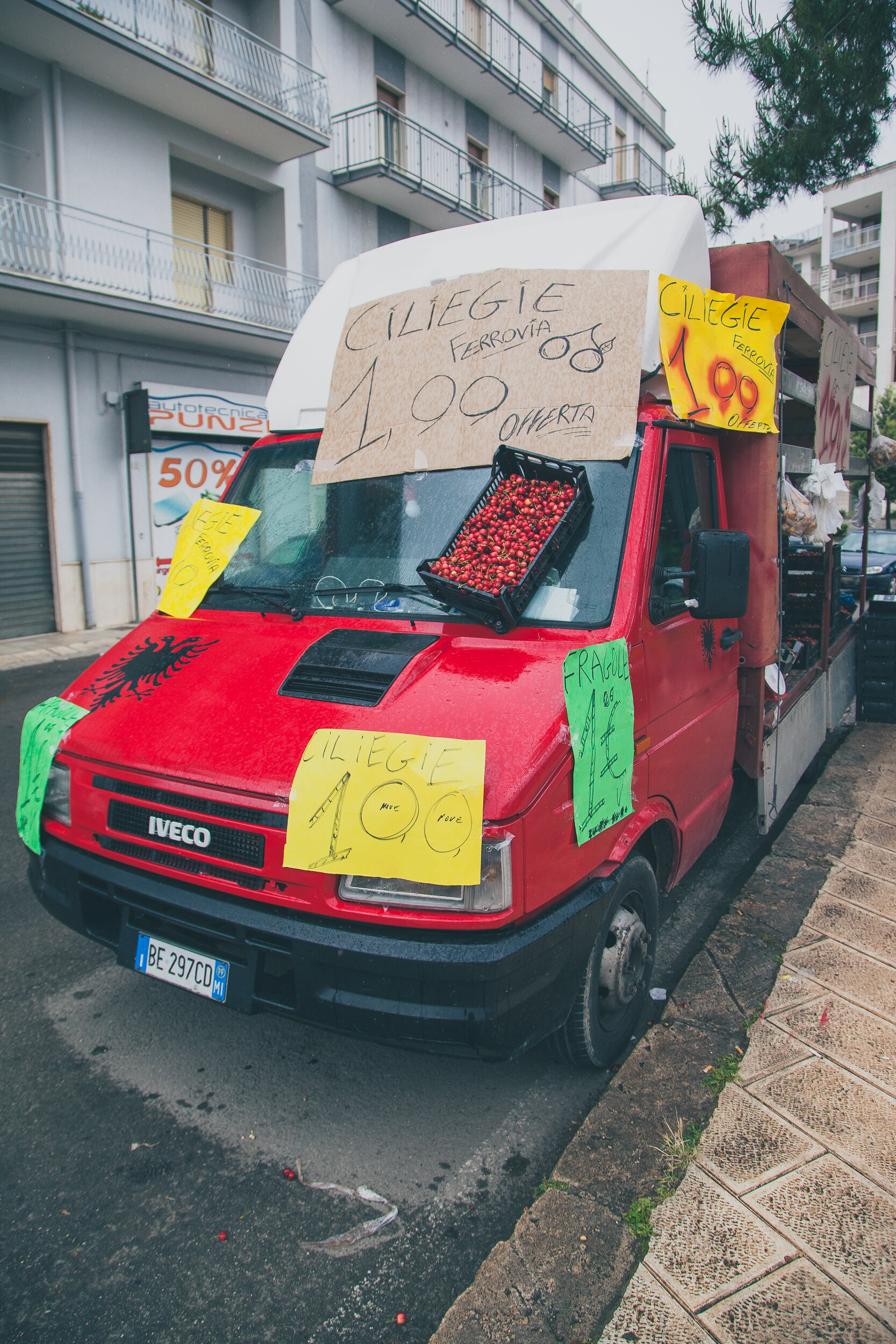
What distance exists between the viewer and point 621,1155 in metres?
2.55

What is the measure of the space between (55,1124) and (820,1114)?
2411mm

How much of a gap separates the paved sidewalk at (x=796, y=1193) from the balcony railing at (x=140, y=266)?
1356 cm

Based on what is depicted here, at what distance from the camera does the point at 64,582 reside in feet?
47.1

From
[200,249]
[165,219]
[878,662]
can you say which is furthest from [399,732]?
[200,249]

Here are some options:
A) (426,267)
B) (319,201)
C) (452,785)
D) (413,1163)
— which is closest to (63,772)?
(452,785)

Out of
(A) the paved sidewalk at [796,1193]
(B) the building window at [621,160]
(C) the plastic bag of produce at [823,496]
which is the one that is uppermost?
(B) the building window at [621,160]

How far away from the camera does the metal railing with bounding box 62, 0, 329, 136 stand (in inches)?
534

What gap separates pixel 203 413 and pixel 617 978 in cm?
1538

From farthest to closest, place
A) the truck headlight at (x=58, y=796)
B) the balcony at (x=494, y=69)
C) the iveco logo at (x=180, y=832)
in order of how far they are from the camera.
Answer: the balcony at (x=494, y=69), the truck headlight at (x=58, y=796), the iveco logo at (x=180, y=832)

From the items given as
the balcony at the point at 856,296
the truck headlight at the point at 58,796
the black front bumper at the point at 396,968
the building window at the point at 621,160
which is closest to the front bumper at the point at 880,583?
the black front bumper at the point at 396,968

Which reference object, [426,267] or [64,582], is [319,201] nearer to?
[64,582]

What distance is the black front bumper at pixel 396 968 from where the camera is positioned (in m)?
2.23

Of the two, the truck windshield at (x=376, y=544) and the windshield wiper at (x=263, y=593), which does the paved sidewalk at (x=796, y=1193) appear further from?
the windshield wiper at (x=263, y=593)

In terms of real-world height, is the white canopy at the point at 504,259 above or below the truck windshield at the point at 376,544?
above
